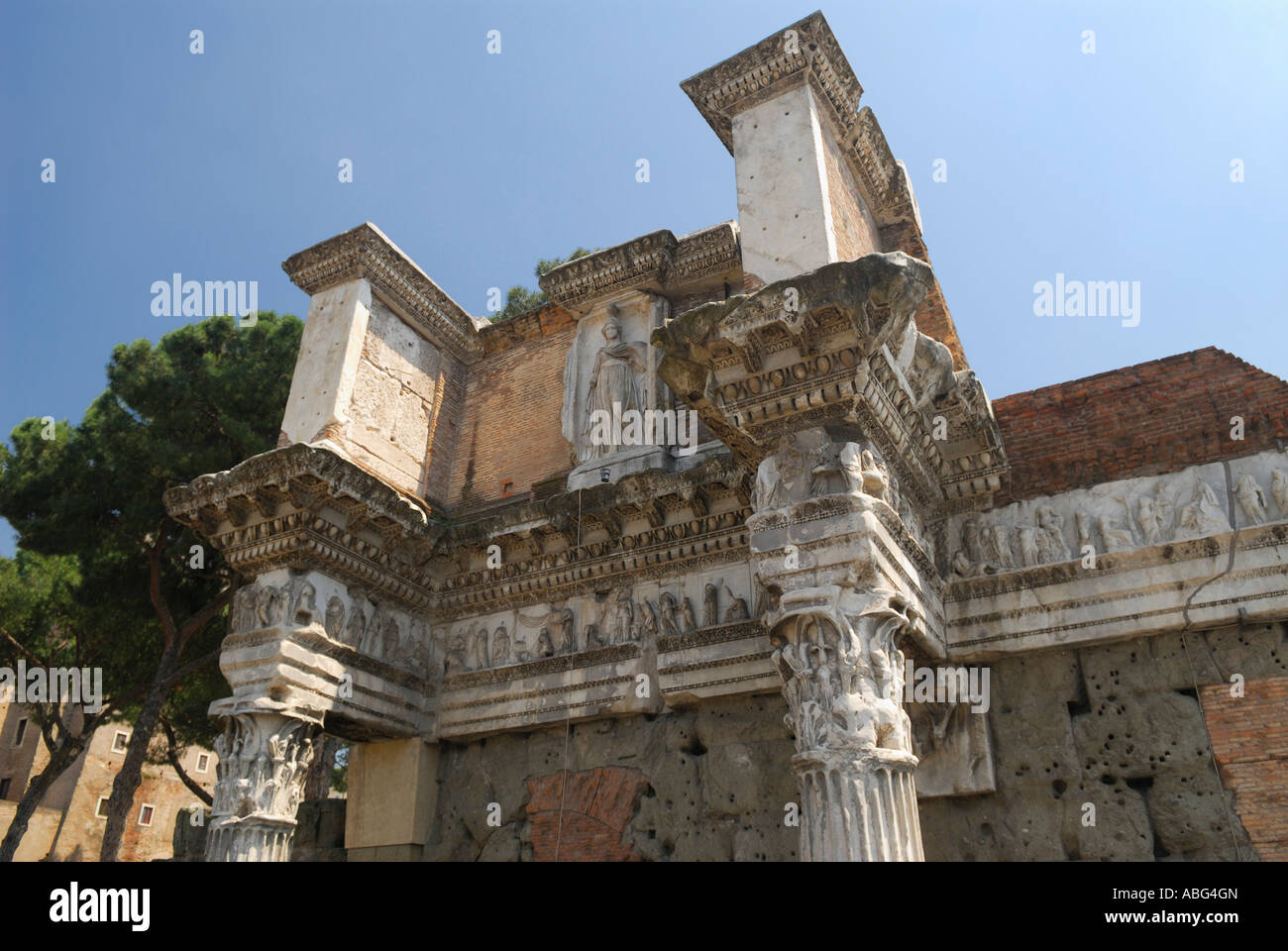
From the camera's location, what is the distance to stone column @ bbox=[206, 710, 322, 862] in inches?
237

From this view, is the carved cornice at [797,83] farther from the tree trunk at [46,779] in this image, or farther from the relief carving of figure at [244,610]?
the tree trunk at [46,779]

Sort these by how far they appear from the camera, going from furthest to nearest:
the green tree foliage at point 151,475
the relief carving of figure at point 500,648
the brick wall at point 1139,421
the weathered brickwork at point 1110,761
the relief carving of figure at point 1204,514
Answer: the green tree foliage at point 151,475 → the relief carving of figure at point 500,648 → the brick wall at point 1139,421 → the relief carving of figure at point 1204,514 → the weathered brickwork at point 1110,761

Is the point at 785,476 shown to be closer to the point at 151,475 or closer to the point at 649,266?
the point at 649,266

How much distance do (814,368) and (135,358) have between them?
36.9 feet

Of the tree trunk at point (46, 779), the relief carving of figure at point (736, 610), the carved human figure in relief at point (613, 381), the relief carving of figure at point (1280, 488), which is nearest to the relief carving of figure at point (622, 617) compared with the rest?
the relief carving of figure at point (736, 610)

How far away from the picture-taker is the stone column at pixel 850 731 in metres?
4.21

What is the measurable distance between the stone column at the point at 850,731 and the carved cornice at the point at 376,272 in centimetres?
552

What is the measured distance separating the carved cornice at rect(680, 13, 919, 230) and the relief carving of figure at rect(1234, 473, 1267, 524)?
360 cm

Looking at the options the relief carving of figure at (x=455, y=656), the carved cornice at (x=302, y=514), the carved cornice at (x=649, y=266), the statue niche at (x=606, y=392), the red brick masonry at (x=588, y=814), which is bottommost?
the red brick masonry at (x=588, y=814)

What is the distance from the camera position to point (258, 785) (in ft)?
20.1

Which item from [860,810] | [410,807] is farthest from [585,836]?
[860,810]

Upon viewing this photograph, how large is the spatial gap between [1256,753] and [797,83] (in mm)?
5129

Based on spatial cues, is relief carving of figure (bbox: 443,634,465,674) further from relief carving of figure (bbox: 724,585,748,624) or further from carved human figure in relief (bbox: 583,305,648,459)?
relief carving of figure (bbox: 724,585,748,624)

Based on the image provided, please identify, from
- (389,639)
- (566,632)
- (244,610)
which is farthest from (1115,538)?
(244,610)
